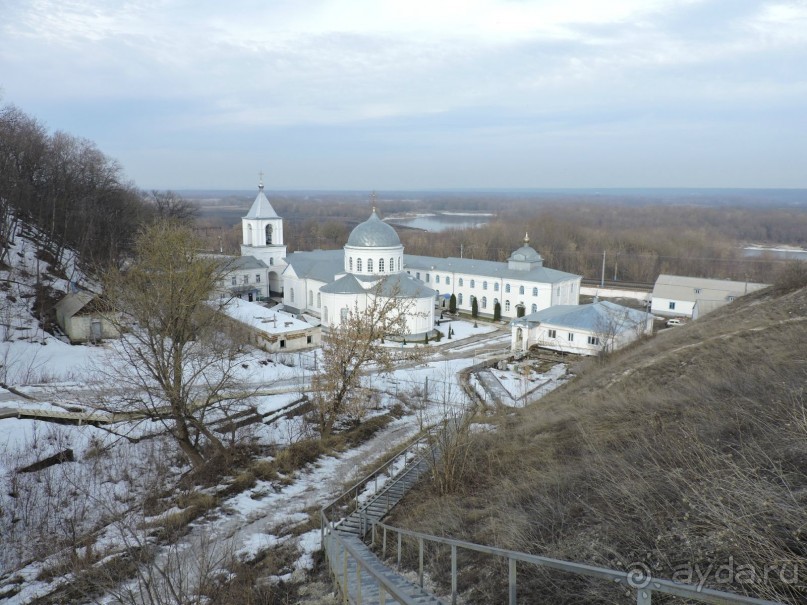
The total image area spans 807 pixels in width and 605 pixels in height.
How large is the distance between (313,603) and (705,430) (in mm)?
5589

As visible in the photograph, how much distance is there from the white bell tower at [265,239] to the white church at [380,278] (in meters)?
0.08

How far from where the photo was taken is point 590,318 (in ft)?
93.1

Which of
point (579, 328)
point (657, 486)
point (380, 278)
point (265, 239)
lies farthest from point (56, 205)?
point (657, 486)

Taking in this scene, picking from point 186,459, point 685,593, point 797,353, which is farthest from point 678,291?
point 685,593

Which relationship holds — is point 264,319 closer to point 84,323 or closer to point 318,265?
point 318,265

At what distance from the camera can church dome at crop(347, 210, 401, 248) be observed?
3425 centimetres

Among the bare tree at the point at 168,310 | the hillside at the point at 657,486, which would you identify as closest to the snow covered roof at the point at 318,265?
the bare tree at the point at 168,310

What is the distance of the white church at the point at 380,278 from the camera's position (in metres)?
32.1

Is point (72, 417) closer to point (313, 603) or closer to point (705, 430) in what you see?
point (313, 603)

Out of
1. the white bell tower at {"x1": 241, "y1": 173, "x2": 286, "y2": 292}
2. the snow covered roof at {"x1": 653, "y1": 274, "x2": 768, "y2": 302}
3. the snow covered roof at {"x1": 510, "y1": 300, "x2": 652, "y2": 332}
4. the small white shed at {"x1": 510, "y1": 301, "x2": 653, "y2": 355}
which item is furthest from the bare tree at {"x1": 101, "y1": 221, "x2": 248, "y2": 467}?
the snow covered roof at {"x1": 653, "y1": 274, "x2": 768, "y2": 302}

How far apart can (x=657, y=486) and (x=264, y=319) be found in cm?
2649

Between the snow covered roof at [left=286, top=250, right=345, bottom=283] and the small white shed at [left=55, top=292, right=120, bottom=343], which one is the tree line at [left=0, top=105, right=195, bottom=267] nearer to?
the small white shed at [left=55, top=292, right=120, bottom=343]

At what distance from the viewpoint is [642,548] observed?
534 centimetres

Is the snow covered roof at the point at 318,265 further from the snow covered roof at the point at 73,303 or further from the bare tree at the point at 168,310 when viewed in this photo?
the bare tree at the point at 168,310
